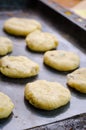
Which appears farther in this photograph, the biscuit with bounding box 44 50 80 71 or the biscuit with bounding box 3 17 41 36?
the biscuit with bounding box 3 17 41 36

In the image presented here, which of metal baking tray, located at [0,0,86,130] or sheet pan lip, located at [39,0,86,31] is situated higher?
sheet pan lip, located at [39,0,86,31]

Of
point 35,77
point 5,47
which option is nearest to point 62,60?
point 35,77

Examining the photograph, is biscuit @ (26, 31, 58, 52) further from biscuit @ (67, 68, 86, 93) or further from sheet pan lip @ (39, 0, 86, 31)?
biscuit @ (67, 68, 86, 93)

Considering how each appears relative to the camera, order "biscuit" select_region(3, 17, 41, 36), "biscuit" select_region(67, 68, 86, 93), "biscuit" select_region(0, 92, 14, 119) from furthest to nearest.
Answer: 1. "biscuit" select_region(3, 17, 41, 36)
2. "biscuit" select_region(67, 68, 86, 93)
3. "biscuit" select_region(0, 92, 14, 119)

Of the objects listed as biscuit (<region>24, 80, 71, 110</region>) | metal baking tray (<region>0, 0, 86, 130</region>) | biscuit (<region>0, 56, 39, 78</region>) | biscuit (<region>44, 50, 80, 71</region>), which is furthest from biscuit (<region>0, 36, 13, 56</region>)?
biscuit (<region>24, 80, 71, 110</region>)

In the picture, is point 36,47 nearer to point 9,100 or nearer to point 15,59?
point 15,59

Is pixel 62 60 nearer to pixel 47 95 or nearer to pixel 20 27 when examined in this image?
pixel 47 95

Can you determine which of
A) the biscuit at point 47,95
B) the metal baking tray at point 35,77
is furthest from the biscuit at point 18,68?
the biscuit at point 47,95
